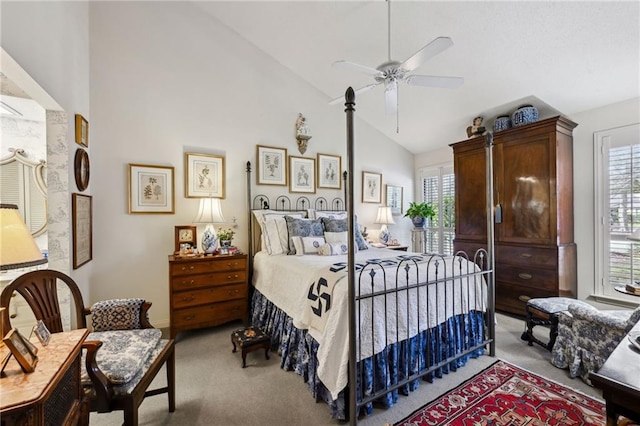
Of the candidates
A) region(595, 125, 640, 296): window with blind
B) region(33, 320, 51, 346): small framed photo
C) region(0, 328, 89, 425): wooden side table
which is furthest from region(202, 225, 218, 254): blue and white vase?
region(595, 125, 640, 296): window with blind

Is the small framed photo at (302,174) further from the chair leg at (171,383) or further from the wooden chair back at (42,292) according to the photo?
the wooden chair back at (42,292)

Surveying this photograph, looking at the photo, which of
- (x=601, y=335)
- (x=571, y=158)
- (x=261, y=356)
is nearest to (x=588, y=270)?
(x=571, y=158)

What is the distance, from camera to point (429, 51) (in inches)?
78.3

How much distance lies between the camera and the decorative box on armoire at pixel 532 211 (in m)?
3.22

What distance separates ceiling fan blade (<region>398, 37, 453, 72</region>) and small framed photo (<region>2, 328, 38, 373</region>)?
2555 millimetres

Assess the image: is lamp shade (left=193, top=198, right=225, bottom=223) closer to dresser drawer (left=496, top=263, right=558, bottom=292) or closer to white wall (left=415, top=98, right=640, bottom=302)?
dresser drawer (left=496, top=263, right=558, bottom=292)

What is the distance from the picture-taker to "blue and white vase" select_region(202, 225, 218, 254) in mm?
3242

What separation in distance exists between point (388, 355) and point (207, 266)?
2098mm

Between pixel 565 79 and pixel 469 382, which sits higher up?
pixel 565 79

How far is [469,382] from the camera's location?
2.20 metres

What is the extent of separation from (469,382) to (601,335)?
1027 mm

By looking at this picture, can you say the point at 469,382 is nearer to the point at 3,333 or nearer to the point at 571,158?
the point at 3,333

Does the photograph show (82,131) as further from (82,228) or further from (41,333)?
(41,333)

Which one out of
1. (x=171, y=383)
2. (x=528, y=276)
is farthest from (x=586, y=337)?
(x=171, y=383)
